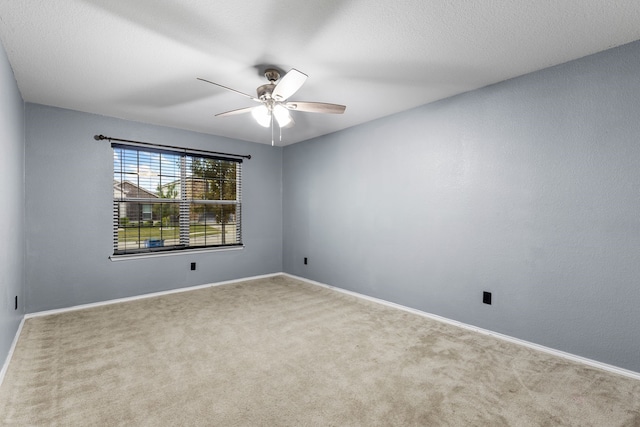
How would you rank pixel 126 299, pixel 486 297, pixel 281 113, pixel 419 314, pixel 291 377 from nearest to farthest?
pixel 291 377 → pixel 281 113 → pixel 486 297 → pixel 419 314 → pixel 126 299

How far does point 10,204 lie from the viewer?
8.18 ft

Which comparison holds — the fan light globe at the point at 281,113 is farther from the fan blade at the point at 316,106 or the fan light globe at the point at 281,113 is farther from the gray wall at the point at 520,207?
the gray wall at the point at 520,207

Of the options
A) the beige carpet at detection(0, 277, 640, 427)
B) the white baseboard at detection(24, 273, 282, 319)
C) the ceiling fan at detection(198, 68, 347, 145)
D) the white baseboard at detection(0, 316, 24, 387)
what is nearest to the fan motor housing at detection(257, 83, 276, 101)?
the ceiling fan at detection(198, 68, 347, 145)

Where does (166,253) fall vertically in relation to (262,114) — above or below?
below

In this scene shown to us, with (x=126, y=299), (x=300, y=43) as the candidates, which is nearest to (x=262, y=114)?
(x=300, y=43)

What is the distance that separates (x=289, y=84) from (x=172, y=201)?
2.98 m

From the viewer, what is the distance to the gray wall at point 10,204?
2.15 metres

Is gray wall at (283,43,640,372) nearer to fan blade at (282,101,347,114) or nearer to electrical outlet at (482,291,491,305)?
electrical outlet at (482,291,491,305)

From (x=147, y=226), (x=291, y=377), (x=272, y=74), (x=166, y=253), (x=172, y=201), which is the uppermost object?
(x=272, y=74)

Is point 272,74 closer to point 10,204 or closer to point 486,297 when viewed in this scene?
point 10,204

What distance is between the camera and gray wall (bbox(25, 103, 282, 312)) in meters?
3.37

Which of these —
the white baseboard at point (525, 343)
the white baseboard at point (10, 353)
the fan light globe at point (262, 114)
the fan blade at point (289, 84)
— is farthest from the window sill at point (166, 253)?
the fan blade at point (289, 84)

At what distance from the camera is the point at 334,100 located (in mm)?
3264

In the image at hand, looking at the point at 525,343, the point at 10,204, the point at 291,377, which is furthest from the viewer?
the point at 525,343
